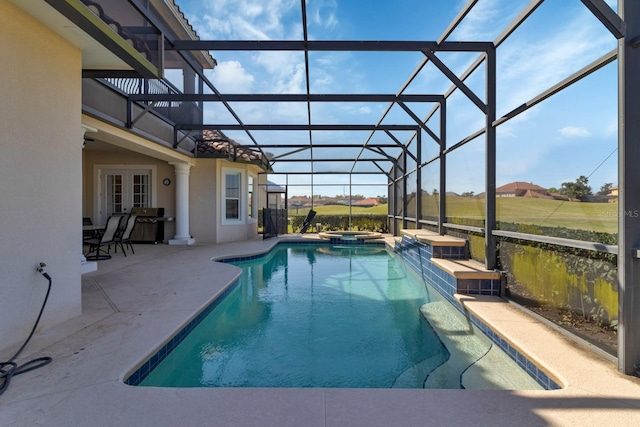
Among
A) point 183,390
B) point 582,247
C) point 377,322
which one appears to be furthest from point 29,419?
point 582,247

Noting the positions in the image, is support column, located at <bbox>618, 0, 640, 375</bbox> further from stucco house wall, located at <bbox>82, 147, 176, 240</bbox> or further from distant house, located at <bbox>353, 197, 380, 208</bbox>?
distant house, located at <bbox>353, 197, 380, 208</bbox>

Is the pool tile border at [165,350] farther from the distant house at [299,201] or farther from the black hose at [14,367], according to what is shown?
the distant house at [299,201]

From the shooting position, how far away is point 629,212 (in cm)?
205

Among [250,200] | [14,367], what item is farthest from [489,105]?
[250,200]

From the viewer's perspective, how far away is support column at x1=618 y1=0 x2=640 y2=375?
2047 mm

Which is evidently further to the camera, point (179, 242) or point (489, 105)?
point (179, 242)

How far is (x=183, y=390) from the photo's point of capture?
1.99 m

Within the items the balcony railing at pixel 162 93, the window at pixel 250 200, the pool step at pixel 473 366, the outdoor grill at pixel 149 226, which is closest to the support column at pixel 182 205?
the outdoor grill at pixel 149 226

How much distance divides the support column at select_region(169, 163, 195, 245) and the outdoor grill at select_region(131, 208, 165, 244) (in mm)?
525

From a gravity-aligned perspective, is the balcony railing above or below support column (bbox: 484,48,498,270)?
above

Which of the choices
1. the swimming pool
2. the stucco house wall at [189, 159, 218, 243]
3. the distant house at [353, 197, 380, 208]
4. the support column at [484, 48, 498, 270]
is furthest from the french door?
the support column at [484, 48, 498, 270]

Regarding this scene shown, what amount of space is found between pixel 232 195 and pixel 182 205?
63.0 inches

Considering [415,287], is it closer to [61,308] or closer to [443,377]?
[443,377]

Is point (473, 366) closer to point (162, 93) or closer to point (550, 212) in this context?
point (550, 212)
